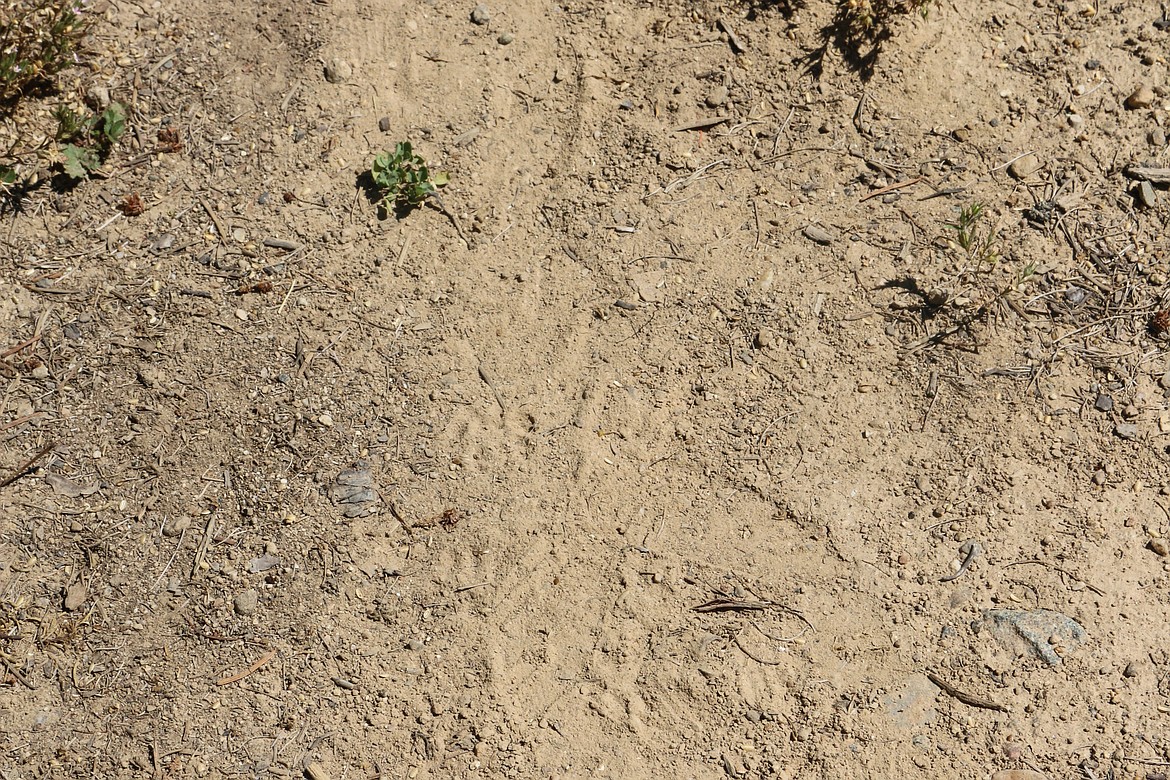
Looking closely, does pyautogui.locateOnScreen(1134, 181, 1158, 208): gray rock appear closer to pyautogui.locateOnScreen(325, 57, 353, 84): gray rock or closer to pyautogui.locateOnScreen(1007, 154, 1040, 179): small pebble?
pyautogui.locateOnScreen(1007, 154, 1040, 179): small pebble

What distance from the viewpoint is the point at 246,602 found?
3.28 m

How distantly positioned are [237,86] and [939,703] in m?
3.75

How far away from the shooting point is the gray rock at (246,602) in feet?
10.8

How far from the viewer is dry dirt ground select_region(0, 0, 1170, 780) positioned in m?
3.17

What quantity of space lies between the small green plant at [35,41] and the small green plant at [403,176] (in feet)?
4.84

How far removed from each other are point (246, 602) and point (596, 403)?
151 cm

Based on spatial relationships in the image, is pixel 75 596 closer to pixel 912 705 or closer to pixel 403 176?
pixel 403 176

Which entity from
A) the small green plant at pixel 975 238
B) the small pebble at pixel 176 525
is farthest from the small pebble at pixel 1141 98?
the small pebble at pixel 176 525

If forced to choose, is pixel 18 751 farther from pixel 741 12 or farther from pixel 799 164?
pixel 741 12

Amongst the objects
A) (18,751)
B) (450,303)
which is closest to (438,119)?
(450,303)

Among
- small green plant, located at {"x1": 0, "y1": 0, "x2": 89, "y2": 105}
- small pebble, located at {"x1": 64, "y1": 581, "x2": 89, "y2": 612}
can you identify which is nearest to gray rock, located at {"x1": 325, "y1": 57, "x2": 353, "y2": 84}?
small green plant, located at {"x1": 0, "y1": 0, "x2": 89, "y2": 105}

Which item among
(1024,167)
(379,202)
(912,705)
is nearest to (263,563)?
(379,202)

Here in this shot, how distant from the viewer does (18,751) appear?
318cm

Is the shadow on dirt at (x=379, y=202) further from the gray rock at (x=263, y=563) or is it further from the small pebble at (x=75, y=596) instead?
the small pebble at (x=75, y=596)
